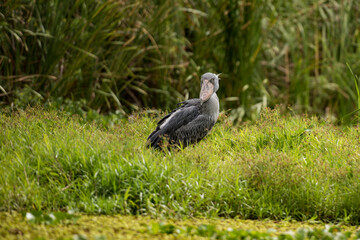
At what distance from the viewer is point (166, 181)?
3600 millimetres

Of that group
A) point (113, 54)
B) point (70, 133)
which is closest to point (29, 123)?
point (70, 133)

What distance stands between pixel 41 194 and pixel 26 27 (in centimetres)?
320

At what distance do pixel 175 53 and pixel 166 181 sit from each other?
11.5ft

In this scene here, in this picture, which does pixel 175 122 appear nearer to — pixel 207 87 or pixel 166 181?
pixel 207 87

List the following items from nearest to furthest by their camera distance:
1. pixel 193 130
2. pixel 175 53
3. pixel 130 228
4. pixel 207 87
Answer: pixel 130 228 < pixel 193 130 < pixel 207 87 < pixel 175 53

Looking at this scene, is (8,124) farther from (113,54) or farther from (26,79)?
(113,54)

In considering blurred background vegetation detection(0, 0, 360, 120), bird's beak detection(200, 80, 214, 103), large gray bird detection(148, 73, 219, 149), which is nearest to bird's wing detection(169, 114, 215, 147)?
large gray bird detection(148, 73, 219, 149)

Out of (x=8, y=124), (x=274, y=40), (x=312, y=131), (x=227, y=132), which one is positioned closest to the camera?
(x=8, y=124)

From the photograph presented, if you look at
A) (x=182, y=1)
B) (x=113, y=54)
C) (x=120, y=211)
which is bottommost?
(x=120, y=211)

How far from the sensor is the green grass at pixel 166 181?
11.2ft

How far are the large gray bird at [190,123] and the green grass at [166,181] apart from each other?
8.4 inches

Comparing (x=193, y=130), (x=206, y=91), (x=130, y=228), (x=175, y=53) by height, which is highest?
(x=206, y=91)

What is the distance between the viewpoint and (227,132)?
5.07 m

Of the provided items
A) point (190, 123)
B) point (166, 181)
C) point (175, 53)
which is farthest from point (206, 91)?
point (175, 53)
